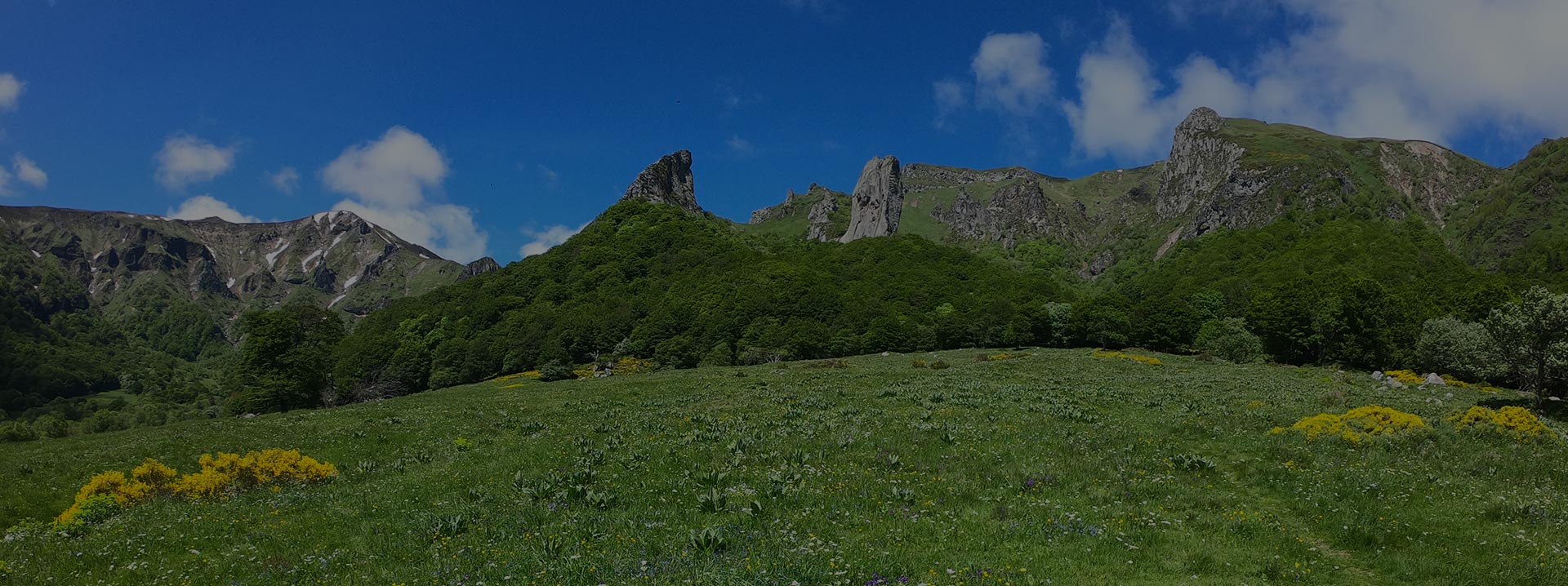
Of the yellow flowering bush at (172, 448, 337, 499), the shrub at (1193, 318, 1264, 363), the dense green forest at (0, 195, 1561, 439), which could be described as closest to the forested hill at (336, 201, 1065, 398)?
the dense green forest at (0, 195, 1561, 439)

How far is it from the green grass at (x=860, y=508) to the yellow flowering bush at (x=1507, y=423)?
0.58 meters

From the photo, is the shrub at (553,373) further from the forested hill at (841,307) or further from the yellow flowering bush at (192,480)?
the yellow flowering bush at (192,480)

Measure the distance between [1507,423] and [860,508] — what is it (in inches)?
786

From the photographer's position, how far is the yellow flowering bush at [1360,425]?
54.6ft

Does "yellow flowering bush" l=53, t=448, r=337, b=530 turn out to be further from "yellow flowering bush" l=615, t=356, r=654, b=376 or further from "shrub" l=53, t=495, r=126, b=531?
"yellow flowering bush" l=615, t=356, r=654, b=376

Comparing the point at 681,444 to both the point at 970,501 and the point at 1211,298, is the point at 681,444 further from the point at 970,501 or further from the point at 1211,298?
the point at 1211,298

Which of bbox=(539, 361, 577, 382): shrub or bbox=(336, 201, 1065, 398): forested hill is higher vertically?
bbox=(336, 201, 1065, 398): forested hill

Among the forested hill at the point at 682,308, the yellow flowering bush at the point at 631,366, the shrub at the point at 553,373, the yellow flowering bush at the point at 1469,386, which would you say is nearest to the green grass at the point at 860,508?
the yellow flowering bush at the point at 1469,386

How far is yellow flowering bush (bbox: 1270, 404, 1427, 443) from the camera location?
655 inches

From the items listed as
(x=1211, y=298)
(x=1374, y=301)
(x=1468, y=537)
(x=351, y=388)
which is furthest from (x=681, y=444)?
(x=1211, y=298)

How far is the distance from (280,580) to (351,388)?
111 m

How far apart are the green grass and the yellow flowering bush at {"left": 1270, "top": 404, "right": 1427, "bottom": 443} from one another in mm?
504

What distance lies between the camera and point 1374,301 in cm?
7681

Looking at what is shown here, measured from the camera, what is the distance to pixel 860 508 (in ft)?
36.1
